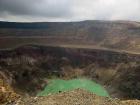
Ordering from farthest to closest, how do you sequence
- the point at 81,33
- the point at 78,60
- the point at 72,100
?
the point at 81,33
the point at 78,60
the point at 72,100

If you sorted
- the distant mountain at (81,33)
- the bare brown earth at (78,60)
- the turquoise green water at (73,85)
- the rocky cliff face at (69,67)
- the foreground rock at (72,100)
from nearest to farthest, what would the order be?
the foreground rock at (72,100) < the turquoise green water at (73,85) < the rocky cliff face at (69,67) < the bare brown earth at (78,60) < the distant mountain at (81,33)

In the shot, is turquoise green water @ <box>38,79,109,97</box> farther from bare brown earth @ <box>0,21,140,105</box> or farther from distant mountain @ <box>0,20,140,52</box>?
distant mountain @ <box>0,20,140,52</box>

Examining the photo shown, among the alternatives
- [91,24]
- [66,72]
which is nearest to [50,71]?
[66,72]

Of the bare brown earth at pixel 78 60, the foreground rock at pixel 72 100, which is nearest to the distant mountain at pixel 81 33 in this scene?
the bare brown earth at pixel 78 60

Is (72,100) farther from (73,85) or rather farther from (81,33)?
(81,33)

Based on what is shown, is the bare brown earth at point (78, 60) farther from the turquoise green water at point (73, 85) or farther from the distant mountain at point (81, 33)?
the turquoise green water at point (73, 85)

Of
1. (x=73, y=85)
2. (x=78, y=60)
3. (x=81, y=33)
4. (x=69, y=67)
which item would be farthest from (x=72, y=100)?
(x=81, y=33)
